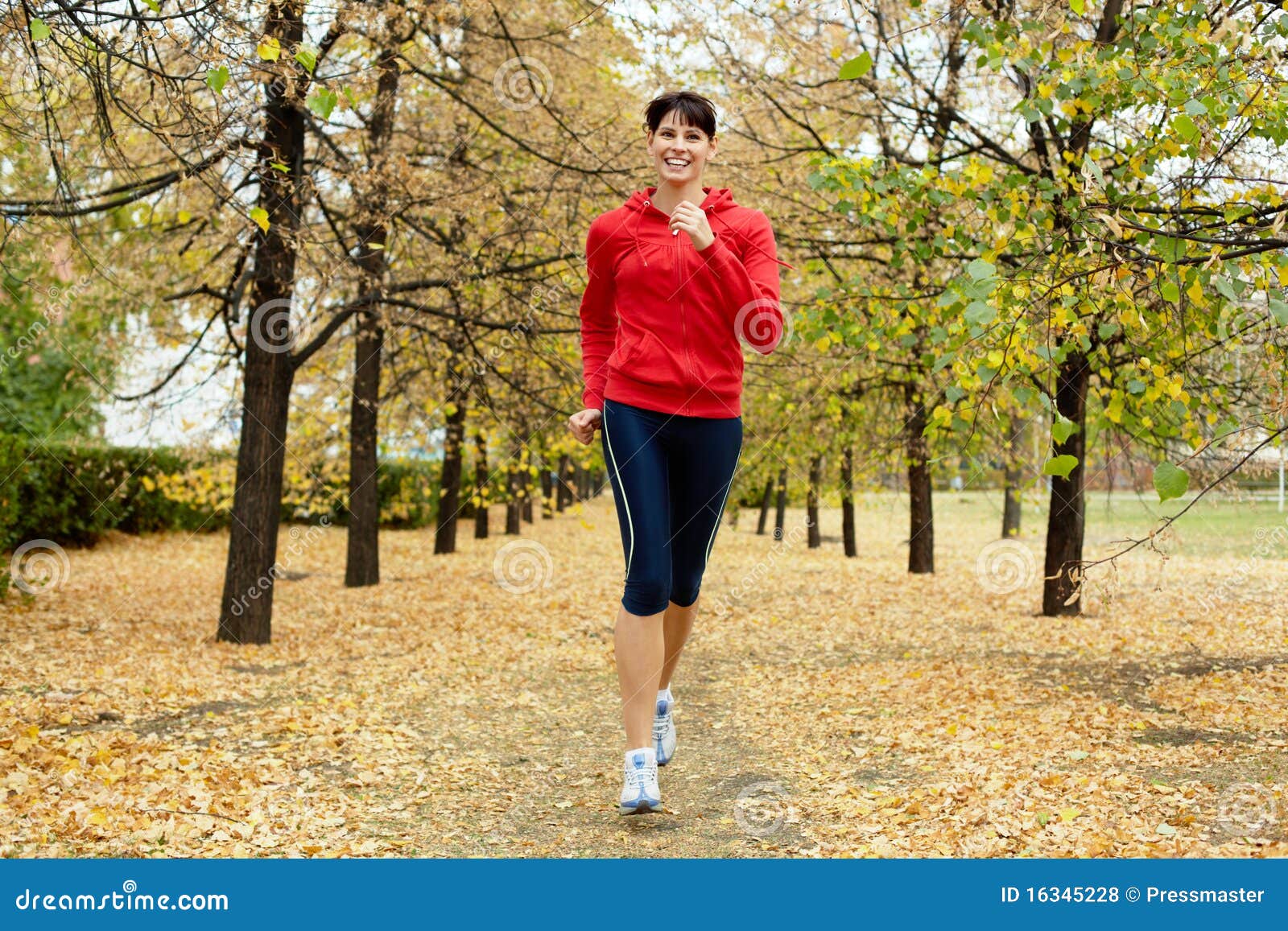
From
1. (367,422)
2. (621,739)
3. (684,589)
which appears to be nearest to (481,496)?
(367,422)

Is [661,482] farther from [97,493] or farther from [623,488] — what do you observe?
[97,493]

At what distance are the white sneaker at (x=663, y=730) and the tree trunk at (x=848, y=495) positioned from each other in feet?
33.1

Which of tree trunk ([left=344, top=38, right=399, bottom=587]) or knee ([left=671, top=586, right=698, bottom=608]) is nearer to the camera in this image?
knee ([left=671, top=586, right=698, bottom=608])

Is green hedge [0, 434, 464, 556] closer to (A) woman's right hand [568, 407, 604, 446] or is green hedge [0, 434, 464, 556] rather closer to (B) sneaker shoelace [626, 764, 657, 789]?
(A) woman's right hand [568, 407, 604, 446]

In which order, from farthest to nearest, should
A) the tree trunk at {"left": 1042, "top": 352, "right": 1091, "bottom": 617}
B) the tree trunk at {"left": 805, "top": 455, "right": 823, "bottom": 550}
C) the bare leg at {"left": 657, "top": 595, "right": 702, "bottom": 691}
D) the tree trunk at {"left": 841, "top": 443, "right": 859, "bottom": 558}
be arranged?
the tree trunk at {"left": 805, "top": 455, "right": 823, "bottom": 550}
the tree trunk at {"left": 841, "top": 443, "right": 859, "bottom": 558}
the tree trunk at {"left": 1042, "top": 352, "right": 1091, "bottom": 617}
the bare leg at {"left": 657, "top": 595, "right": 702, "bottom": 691}

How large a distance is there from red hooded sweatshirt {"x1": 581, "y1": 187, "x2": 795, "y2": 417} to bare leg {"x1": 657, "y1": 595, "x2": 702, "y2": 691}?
0.84m

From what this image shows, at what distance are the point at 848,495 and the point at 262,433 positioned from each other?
10610 millimetres

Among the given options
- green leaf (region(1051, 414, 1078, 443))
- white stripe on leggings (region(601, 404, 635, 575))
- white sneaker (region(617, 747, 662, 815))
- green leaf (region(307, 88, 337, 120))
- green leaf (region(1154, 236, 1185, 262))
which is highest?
green leaf (region(307, 88, 337, 120))

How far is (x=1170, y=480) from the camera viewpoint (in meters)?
3.29

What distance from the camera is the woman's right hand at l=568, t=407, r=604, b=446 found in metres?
3.79

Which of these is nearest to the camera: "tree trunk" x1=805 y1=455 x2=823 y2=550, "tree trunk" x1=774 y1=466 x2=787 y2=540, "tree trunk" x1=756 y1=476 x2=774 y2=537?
"tree trunk" x1=805 y1=455 x2=823 y2=550

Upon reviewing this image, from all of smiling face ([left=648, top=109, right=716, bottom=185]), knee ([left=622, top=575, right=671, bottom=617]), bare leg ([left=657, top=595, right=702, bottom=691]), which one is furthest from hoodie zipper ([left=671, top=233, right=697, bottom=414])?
bare leg ([left=657, top=595, right=702, bottom=691])

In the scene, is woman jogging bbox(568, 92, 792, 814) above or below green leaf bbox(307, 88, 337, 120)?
below

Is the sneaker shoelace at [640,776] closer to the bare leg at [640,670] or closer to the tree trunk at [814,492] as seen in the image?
the bare leg at [640,670]
